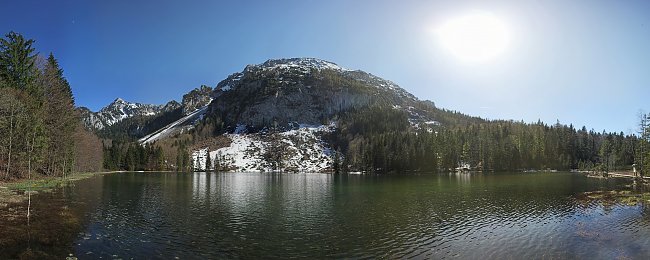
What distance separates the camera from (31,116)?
7669cm

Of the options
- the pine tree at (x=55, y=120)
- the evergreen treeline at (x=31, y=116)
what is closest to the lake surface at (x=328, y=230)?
the evergreen treeline at (x=31, y=116)

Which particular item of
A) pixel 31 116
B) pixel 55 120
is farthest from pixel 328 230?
pixel 55 120

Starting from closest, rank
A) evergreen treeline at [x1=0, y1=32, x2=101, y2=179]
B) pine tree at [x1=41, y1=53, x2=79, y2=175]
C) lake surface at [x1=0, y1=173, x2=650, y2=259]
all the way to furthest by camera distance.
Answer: lake surface at [x1=0, y1=173, x2=650, y2=259] → evergreen treeline at [x1=0, y1=32, x2=101, y2=179] → pine tree at [x1=41, y1=53, x2=79, y2=175]

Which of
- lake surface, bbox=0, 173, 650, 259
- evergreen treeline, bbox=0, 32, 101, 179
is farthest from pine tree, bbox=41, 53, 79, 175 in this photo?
lake surface, bbox=0, 173, 650, 259

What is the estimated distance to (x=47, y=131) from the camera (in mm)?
85438

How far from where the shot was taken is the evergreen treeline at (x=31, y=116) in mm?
70250

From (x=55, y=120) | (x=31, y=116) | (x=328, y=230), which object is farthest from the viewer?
(x=55, y=120)

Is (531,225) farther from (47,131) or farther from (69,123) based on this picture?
(69,123)

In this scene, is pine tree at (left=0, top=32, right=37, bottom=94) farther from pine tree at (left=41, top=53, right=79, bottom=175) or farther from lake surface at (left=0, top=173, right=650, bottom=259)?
lake surface at (left=0, top=173, right=650, bottom=259)

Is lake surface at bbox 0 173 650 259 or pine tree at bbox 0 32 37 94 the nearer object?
lake surface at bbox 0 173 650 259

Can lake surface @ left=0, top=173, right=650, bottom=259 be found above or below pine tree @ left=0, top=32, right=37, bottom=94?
below

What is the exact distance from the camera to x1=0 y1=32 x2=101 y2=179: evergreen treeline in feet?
230

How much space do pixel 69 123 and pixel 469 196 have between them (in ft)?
348

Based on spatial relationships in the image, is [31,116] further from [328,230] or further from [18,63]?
[328,230]
